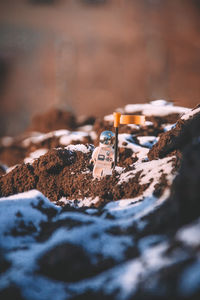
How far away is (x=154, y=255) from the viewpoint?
2.97 feet

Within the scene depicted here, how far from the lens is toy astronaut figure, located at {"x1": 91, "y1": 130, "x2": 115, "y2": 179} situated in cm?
230

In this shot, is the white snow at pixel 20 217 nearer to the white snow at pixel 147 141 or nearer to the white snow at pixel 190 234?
the white snow at pixel 190 234

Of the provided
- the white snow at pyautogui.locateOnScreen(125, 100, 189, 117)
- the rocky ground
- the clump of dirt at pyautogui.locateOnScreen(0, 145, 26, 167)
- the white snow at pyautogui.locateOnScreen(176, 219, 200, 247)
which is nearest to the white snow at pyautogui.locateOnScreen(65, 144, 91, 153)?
the rocky ground

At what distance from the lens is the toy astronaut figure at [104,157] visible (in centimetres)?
230

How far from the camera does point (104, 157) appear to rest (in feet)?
7.68

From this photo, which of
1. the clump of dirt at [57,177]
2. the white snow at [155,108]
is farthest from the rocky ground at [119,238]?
the white snow at [155,108]

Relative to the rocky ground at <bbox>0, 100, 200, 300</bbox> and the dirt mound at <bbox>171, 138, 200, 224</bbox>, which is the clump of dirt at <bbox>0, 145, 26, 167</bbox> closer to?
the rocky ground at <bbox>0, 100, 200, 300</bbox>

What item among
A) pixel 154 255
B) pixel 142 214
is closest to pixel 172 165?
pixel 142 214

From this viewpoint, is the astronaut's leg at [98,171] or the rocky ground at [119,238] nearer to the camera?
the rocky ground at [119,238]

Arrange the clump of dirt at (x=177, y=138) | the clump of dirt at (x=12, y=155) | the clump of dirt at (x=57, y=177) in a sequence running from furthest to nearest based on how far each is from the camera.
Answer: the clump of dirt at (x=12, y=155), the clump of dirt at (x=57, y=177), the clump of dirt at (x=177, y=138)

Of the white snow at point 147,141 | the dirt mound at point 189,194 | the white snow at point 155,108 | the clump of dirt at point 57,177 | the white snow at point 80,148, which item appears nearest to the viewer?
the dirt mound at point 189,194

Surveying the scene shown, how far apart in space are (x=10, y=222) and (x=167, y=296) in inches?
36.7

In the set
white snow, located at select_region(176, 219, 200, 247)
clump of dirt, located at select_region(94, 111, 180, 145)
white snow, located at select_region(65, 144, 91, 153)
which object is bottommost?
white snow, located at select_region(65, 144, 91, 153)

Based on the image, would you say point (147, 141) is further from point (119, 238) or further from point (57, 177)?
point (119, 238)
